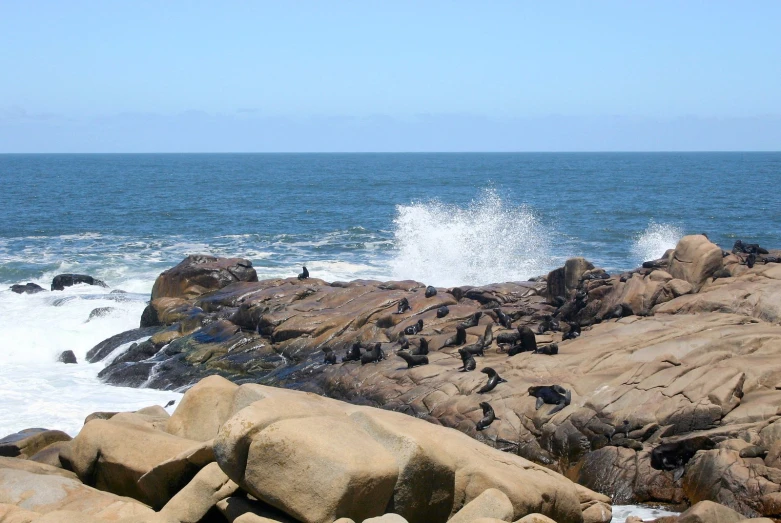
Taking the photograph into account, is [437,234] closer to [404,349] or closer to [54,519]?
[404,349]

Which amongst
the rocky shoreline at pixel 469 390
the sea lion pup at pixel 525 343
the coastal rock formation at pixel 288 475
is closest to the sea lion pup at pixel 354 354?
the rocky shoreline at pixel 469 390

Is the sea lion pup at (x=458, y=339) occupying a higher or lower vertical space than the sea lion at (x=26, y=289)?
higher

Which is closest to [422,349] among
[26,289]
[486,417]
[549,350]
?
[549,350]

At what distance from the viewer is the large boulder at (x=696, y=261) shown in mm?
23031

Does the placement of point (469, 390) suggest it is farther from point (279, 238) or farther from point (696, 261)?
point (279, 238)

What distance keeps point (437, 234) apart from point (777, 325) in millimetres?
26816

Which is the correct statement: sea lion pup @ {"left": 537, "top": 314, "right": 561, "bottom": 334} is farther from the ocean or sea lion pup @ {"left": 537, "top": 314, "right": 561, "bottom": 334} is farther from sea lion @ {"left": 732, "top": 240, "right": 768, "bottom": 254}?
the ocean

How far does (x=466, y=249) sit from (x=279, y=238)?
53.8 ft

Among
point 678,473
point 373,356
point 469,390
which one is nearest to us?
point 678,473

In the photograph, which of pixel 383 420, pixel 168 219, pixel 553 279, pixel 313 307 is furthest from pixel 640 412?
pixel 168 219

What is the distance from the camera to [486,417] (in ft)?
57.3

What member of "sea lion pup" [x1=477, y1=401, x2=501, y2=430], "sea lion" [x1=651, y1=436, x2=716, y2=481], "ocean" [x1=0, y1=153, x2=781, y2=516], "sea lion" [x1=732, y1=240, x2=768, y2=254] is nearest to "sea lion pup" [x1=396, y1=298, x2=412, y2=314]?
"ocean" [x1=0, y1=153, x2=781, y2=516]

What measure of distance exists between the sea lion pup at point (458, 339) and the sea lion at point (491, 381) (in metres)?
3.20

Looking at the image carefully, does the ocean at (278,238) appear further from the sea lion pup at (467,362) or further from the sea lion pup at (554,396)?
the sea lion pup at (554,396)
